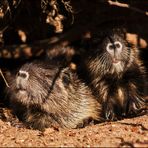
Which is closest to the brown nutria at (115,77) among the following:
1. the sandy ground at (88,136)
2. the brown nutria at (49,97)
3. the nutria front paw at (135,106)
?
the nutria front paw at (135,106)

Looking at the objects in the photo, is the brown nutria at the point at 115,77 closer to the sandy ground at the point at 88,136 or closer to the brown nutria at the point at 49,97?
the brown nutria at the point at 49,97

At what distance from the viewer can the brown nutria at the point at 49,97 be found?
5699mm

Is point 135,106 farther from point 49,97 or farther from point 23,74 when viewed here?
point 23,74

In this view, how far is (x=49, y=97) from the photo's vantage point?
5.90 meters

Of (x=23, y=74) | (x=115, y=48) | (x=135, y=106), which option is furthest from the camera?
(x=135, y=106)

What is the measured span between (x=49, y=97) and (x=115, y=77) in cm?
96

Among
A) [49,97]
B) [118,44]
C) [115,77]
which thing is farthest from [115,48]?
[49,97]

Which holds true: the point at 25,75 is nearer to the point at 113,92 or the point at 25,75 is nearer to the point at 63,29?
the point at 113,92

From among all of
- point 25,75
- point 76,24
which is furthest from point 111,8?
point 25,75

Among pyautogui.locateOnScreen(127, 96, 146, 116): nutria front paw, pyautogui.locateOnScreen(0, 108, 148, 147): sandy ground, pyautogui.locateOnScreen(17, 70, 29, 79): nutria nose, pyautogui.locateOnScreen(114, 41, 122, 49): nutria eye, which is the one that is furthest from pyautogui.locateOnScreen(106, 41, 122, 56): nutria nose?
pyautogui.locateOnScreen(17, 70, 29, 79): nutria nose

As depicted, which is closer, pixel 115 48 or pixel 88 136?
pixel 88 136

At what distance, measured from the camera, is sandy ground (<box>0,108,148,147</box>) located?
4715 mm

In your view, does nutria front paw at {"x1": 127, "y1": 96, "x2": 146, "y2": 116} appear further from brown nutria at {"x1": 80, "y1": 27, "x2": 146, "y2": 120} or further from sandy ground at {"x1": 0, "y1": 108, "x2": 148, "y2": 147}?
sandy ground at {"x1": 0, "y1": 108, "x2": 148, "y2": 147}

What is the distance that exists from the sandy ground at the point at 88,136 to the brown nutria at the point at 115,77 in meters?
0.87
